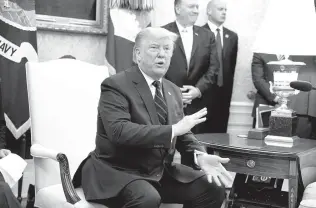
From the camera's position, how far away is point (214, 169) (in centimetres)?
297

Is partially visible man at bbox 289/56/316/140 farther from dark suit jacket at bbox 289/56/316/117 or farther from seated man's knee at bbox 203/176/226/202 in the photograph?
seated man's knee at bbox 203/176/226/202

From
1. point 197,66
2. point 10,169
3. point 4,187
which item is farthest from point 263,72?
point 4,187

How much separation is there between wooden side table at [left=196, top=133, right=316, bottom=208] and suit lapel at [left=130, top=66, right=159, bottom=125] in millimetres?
717

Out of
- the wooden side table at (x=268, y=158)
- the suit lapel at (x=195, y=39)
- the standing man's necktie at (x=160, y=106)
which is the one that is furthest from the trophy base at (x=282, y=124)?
the suit lapel at (x=195, y=39)

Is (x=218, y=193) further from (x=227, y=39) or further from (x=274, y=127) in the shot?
(x=227, y=39)

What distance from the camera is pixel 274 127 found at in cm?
369

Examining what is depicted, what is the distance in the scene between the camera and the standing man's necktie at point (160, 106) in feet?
9.91

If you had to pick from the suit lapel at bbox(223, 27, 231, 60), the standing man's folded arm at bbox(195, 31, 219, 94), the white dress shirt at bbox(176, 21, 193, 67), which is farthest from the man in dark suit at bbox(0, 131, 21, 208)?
the suit lapel at bbox(223, 27, 231, 60)

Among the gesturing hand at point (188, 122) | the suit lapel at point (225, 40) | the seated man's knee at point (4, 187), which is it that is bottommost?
the seated man's knee at point (4, 187)

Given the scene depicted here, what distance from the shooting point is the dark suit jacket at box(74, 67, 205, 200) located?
2777 mm

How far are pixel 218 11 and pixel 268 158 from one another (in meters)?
2.22

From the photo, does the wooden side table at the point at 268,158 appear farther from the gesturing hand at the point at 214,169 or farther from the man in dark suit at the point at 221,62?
A: the man in dark suit at the point at 221,62

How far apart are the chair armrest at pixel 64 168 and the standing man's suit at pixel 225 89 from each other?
228 cm

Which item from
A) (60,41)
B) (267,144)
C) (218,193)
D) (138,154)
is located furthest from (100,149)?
(60,41)
